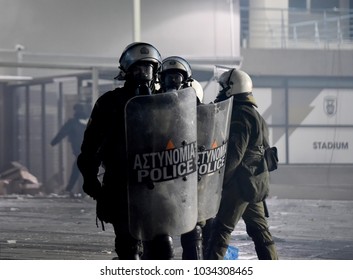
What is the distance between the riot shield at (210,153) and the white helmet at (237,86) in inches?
31.6

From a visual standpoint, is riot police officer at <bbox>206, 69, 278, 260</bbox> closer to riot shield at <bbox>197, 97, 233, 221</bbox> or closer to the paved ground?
riot shield at <bbox>197, 97, 233, 221</bbox>

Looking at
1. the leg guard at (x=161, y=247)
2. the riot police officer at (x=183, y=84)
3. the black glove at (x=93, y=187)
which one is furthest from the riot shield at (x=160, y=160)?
the riot police officer at (x=183, y=84)

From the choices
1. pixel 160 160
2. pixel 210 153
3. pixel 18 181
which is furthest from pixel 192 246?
pixel 18 181

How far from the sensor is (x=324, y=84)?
65.4ft

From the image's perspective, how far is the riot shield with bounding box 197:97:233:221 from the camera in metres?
6.02

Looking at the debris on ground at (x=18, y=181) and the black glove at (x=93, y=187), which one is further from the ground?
the black glove at (x=93, y=187)

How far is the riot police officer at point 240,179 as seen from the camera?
22.3 feet

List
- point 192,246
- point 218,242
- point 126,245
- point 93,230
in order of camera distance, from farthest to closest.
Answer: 1. point 93,230
2. point 218,242
3. point 192,246
4. point 126,245

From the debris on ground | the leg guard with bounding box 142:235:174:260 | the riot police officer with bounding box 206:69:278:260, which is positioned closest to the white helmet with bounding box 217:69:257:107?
the riot police officer with bounding box 206:69:278:260

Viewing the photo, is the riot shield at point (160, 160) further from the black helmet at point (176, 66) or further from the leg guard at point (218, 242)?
the leg guard at point (218, 242)

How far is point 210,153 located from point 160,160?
81cm

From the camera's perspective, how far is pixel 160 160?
5.31 metres

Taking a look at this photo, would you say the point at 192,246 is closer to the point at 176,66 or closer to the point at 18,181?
the point at 176,66
